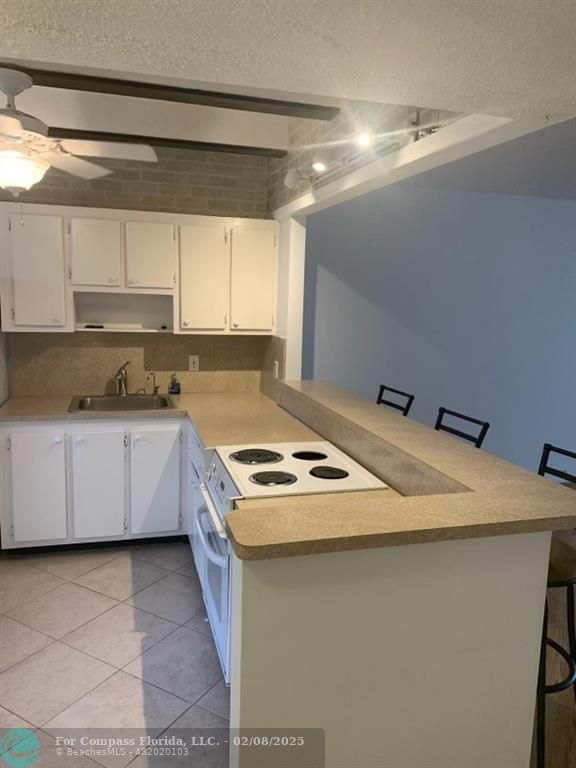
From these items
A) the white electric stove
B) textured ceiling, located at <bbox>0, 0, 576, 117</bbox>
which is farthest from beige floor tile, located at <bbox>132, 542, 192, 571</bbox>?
textured ceiling, located at <bbox>0, 0, 576, 117</bbox>

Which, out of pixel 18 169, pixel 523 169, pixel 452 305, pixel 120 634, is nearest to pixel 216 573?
pixel 120 634

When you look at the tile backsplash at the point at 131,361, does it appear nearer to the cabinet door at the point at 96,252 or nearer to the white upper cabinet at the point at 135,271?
the white upper cabinet at the point at 135,271

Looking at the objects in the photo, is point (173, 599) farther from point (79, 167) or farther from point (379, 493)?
point (79, 167)

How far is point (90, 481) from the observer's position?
345 centimetres

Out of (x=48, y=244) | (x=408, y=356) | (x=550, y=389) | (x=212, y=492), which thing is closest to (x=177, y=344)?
(x=48, y=244)

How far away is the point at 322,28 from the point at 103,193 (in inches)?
117

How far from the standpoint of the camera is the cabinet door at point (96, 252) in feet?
11.5

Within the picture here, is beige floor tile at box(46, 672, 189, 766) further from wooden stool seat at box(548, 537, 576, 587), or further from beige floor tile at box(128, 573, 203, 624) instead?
wooden stool seat at box(548, 537, 576, 587)

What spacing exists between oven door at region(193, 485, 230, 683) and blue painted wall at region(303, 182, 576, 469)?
286 cm

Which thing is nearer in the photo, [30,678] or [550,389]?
[30,678]

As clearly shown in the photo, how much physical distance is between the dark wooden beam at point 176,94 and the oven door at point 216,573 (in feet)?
5.87

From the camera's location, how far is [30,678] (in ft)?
7.77

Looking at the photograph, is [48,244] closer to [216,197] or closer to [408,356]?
[216,197]

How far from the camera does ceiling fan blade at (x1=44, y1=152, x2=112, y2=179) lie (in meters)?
3.48
